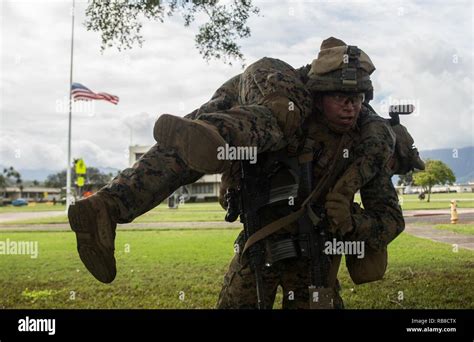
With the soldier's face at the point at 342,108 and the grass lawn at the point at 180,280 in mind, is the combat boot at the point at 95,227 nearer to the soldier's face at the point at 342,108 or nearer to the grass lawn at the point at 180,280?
the soldier's face at the point at 342,108

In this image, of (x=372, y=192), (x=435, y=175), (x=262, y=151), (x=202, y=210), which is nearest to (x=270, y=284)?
(x=372, y=192)

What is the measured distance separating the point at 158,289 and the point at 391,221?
3508mm

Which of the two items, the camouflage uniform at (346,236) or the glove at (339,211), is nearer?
the glove at (339,211)

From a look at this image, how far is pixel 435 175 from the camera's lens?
7.18 m

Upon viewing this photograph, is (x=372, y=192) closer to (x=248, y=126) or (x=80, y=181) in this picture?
(x=248, y=126)

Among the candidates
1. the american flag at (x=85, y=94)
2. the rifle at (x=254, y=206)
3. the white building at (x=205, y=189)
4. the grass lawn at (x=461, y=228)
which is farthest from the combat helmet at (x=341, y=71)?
the american flag at (x=85, y=94)

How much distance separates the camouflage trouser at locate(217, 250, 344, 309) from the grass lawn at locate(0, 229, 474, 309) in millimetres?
2287

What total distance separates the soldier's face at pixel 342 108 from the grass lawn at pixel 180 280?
106 inches

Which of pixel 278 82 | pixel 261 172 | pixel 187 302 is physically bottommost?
pixel 187 302

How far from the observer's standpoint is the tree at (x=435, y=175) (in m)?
6.30
